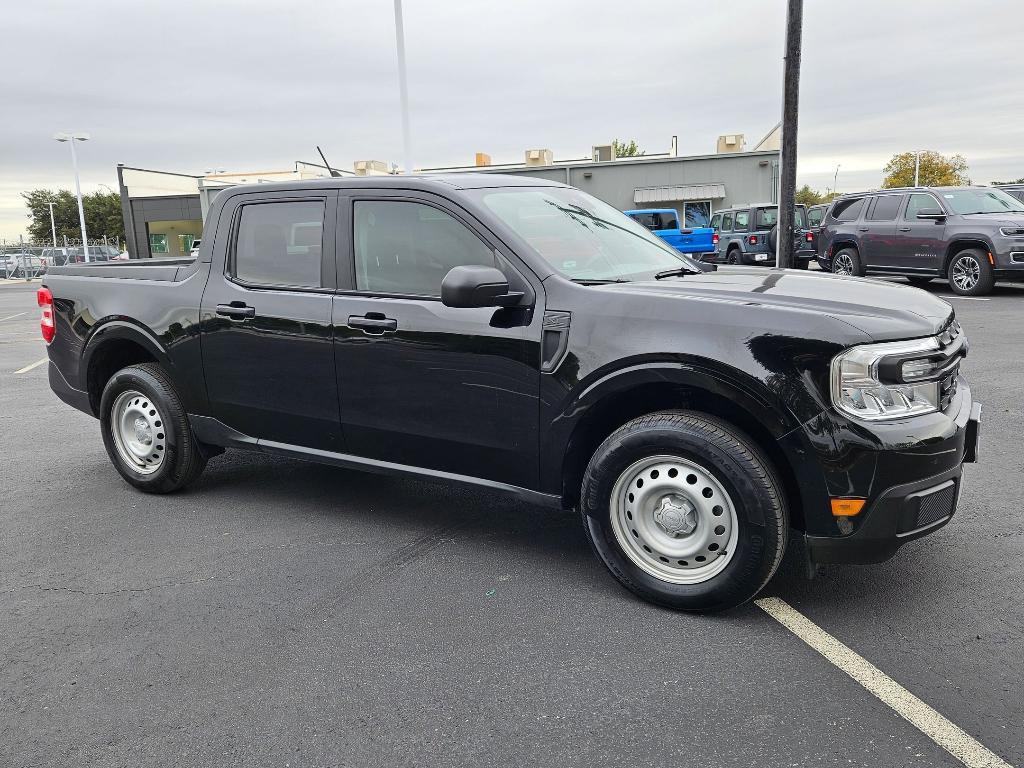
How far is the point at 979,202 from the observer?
15.2m

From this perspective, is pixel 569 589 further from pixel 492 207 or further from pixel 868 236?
pixel 868 236

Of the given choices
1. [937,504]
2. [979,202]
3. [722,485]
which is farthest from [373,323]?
[979,202]

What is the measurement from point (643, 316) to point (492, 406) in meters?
0.80

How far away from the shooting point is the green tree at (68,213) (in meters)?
87.8

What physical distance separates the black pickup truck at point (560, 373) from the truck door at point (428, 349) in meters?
0.01

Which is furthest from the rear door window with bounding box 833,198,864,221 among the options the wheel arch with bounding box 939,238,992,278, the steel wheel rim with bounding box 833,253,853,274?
the wheel arch with bounding box 939,238,992,278

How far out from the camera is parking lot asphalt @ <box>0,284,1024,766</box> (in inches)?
104

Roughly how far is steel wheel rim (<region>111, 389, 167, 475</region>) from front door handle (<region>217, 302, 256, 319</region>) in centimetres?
81

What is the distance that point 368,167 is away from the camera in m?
55.2

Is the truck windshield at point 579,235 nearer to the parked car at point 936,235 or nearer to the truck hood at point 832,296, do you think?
the truck hood at point 832,296

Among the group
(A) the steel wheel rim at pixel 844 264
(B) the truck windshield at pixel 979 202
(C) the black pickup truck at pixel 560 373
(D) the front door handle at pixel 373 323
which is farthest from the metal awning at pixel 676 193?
(D) the front door handle at pixel 373 323

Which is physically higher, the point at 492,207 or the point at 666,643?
the point at 492,207

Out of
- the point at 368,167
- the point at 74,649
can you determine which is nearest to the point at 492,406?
the point at 74,649

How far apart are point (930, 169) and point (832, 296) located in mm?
82943
